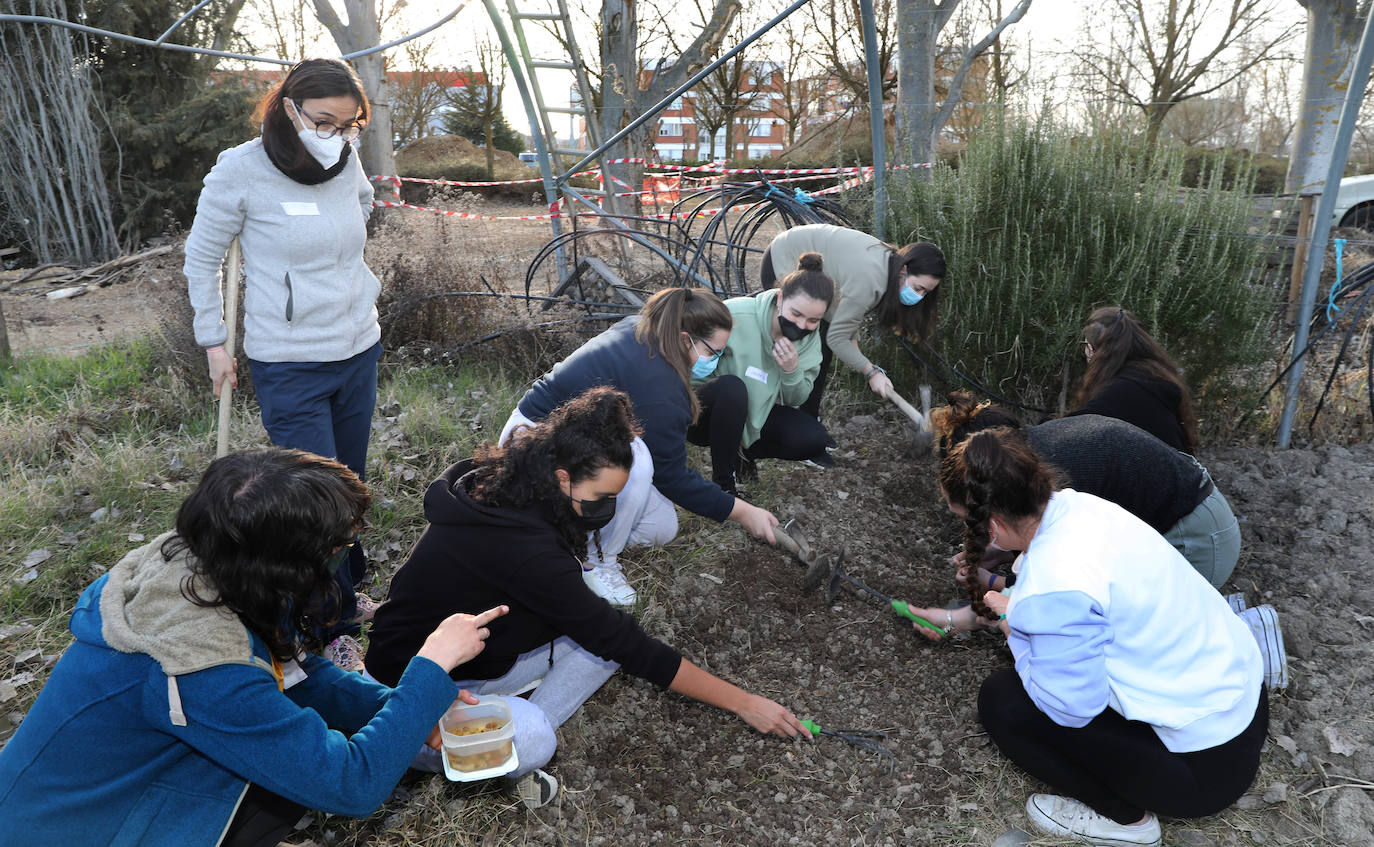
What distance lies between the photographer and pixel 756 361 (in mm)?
3520

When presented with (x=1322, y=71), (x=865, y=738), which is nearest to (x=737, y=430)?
(x=865, y=738)

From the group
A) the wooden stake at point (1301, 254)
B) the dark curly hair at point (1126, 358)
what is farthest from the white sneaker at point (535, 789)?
the wooden stake at point (1301, 254)

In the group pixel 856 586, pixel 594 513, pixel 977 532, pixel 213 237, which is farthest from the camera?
pixel 856 586

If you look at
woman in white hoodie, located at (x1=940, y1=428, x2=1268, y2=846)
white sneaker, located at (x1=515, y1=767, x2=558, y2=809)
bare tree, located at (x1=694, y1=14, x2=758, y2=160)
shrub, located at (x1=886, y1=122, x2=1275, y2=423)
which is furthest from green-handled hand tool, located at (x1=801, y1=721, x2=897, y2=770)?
bare tree, located at (x1=694, y1=14, x2=758, y2=160)

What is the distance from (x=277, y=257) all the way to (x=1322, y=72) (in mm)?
8772

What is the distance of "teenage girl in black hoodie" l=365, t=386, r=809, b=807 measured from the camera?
2.05m

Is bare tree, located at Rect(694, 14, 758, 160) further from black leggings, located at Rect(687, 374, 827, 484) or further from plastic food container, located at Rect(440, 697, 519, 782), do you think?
plastic food container, located at Rect(440, 697, 519, 782)

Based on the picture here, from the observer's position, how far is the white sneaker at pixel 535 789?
2.22m

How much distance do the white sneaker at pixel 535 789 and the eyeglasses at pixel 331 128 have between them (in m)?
1.93

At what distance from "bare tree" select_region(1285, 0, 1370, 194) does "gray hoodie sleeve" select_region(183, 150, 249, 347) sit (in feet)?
26.2

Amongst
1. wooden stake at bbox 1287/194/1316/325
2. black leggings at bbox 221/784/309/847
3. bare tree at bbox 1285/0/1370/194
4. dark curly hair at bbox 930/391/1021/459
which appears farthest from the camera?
bare tree at bbox 1285/0/1370/194

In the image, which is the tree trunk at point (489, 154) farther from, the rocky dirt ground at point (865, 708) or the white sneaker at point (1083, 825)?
the white sneaker at point (1083, 825)

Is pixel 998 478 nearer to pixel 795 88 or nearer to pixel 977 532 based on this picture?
pixel 977 532

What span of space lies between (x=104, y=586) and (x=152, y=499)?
8.20 feet
